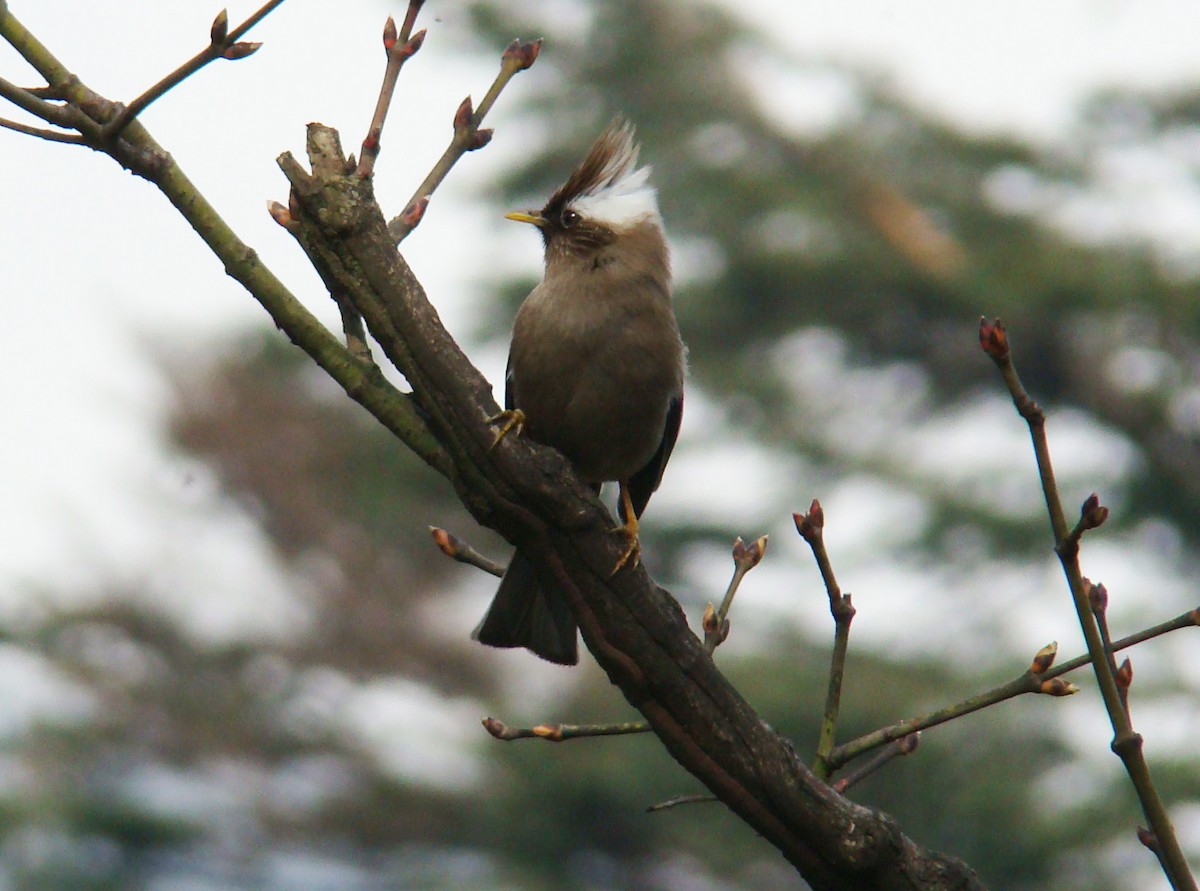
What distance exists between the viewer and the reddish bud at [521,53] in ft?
9.17

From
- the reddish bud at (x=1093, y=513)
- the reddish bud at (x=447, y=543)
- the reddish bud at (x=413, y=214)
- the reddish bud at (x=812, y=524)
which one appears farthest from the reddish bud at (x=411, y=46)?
the reddish bud at (x=1093, y=513)

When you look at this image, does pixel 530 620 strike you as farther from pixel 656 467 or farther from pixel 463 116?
pixel 463 116

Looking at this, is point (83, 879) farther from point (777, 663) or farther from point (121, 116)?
point (121, 116)

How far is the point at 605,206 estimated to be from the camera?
4367 millimetres

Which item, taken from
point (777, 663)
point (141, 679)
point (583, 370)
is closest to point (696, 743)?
point (583, 370)

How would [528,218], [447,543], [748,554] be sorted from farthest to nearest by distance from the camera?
[528,218] → [748,554] → [447,543]

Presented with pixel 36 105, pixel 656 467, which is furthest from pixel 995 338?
pixel 656 467

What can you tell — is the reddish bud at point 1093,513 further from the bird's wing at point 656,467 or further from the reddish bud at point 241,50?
the bird's wing at point 656,467

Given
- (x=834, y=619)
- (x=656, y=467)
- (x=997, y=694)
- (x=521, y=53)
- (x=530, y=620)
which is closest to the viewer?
Answer: (x=997, y=694)

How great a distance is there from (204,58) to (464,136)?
582 millimetres

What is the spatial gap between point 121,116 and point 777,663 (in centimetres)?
1087

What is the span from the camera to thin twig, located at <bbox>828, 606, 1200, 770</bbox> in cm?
226

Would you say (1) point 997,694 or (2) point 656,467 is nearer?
(1) point 997,694

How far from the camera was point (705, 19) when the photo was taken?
1437cm
